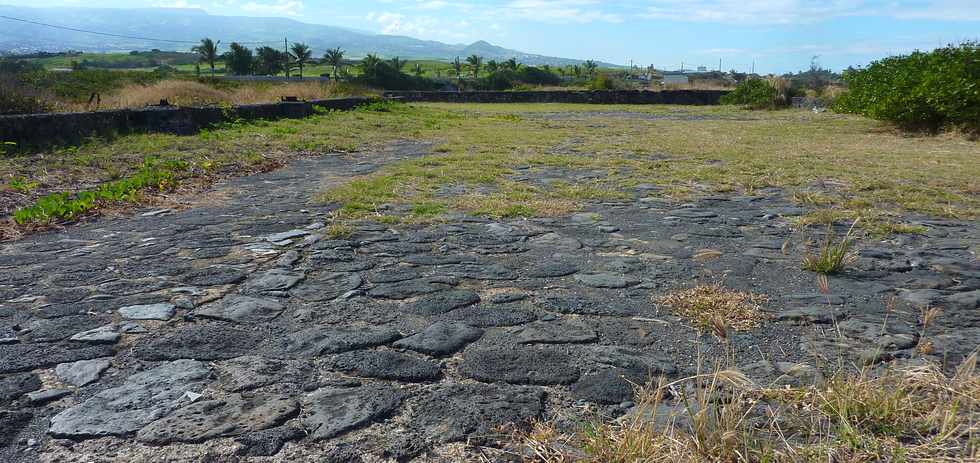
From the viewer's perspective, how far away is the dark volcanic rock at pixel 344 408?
A: 7.12 ft

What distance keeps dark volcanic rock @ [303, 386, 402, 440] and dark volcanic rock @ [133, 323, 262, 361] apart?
21.3 inches

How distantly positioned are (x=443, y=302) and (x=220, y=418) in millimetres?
1300

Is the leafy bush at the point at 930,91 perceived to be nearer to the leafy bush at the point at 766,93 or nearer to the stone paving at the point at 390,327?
the leafy bush at the point at 766,93

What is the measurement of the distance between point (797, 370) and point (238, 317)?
2.16m

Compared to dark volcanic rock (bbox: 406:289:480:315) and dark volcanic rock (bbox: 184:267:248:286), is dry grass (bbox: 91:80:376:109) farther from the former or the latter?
dark volcanic rock (bbox: 406:289:480:315)

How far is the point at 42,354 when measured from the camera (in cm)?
272

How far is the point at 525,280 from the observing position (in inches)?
147

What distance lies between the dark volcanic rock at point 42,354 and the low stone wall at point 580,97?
81.8ft

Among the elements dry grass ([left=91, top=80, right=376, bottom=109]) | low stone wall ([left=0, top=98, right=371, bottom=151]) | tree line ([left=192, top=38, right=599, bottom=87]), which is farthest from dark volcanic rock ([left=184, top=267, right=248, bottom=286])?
tree line ([left=192, top=38, right=599, bottom=87])

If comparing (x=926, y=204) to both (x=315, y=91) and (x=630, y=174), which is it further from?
(x=315, y=91)

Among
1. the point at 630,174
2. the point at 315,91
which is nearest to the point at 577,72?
the point at 315,91

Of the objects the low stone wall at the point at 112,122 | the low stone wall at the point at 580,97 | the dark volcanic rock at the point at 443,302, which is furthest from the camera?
the low stone wall at the point at 580,97

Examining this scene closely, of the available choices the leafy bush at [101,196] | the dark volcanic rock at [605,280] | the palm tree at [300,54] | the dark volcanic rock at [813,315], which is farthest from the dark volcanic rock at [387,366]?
the palm tree at [300,54]

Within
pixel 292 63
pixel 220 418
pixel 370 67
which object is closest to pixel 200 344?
pixel 220 418
